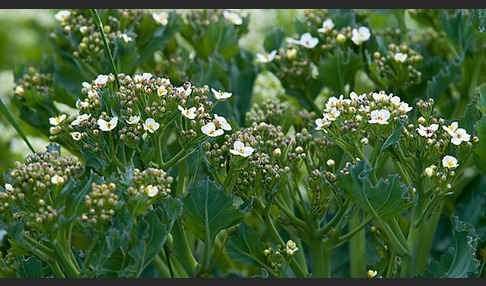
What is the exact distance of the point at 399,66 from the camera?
4.63 feet

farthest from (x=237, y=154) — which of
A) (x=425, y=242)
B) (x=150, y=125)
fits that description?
(x=425, y=242)

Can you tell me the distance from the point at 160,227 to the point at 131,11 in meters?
0.76

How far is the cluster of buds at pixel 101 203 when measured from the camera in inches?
35.7

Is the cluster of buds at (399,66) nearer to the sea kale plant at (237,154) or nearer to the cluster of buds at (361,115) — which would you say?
the sea kale plant at (237,154)

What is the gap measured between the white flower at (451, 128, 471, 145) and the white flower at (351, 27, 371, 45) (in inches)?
17.4

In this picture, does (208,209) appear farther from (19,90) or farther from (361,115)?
(19,90)

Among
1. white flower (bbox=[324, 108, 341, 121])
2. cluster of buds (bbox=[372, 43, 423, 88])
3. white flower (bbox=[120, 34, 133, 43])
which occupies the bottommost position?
white flower (bbox=[324, 108, 341, 121])

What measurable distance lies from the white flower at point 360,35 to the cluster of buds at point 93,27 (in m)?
0.53

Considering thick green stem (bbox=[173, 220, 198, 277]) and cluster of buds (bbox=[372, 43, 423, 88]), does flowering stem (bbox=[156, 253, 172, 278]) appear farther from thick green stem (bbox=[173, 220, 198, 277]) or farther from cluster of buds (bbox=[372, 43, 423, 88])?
cluster of buds (bbox=[372, 43, 423, 88])

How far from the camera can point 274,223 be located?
→ 4.01ft

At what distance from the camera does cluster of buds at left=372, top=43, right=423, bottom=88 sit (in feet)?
4.64

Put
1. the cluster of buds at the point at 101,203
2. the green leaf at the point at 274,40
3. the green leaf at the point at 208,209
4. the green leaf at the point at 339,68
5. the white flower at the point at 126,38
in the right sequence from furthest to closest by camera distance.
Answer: the green leaf at the point at 274,40
the green leaf at the point at 339,68
the white flower at the point at 126,38
the green leaf at the point at 208,209
the cluster of buds at the point at 101,203

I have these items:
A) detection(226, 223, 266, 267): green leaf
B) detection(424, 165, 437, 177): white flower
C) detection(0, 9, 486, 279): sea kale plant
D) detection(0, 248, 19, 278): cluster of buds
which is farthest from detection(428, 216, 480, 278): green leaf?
detection(0, 248, 19, 278): cluster of buds

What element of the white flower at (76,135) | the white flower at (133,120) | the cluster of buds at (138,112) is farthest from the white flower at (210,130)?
the white flower at (76,135)
